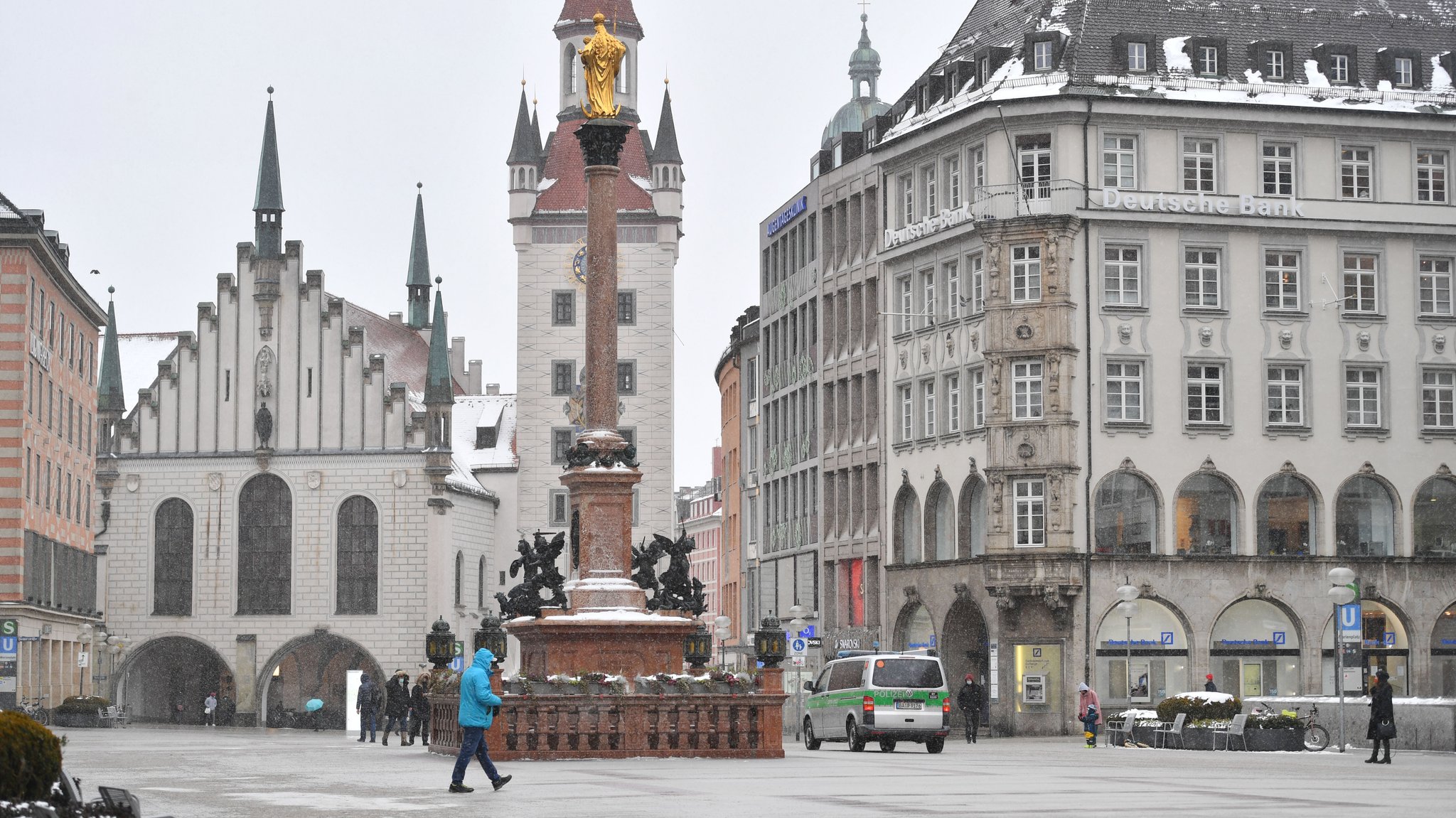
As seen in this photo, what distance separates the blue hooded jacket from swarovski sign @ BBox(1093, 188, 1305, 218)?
36.5 m

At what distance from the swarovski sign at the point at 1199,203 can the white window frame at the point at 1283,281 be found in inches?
42.7

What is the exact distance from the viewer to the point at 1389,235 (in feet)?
196

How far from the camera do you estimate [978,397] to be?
59469mm

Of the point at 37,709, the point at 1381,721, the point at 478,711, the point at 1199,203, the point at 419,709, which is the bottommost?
the point at 37,709

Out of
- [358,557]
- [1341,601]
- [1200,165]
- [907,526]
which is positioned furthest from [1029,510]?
[358,557]

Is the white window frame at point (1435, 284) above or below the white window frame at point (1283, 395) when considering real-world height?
above

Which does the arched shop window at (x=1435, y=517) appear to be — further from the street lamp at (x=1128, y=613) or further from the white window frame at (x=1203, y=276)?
the street lamp at (x=1128, y=613)

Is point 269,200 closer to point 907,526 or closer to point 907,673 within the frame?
point 907,526

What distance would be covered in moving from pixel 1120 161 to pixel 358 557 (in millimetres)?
42063

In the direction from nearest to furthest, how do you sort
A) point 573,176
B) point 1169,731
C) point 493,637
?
point 493,637, point 1169,731, point 573,176

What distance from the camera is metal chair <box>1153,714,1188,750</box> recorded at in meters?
40.1

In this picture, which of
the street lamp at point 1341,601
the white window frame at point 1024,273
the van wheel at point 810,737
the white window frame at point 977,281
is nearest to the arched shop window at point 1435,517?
the white window frame at point 1024,273

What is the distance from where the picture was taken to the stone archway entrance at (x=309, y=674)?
89.6 metres

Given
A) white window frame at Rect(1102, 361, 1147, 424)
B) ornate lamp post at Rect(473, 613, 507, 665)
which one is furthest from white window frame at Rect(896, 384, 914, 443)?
ornate lamp post at Rect(473, 613, 507, 665)
